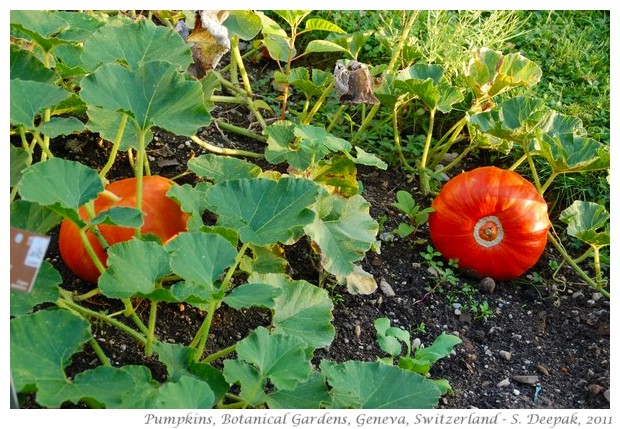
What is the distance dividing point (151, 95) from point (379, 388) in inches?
34.8

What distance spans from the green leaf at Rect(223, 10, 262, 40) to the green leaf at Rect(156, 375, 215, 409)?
1.55 meters

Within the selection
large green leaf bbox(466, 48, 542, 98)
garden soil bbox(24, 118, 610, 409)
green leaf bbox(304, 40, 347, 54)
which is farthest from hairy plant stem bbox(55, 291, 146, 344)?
large green leaf bbox(466, 48, 542, 98)

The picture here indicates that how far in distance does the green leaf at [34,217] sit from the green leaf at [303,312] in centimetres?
51

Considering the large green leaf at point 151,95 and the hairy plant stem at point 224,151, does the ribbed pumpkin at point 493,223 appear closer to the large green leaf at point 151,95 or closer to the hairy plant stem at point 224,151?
the hairy plant stem at point 224,151

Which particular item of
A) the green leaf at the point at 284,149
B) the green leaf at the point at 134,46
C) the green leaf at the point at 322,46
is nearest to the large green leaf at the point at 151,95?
the green leaf at the point at 134,46

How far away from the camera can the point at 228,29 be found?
3.07 metres

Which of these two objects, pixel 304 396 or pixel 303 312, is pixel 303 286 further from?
pixel 304 396

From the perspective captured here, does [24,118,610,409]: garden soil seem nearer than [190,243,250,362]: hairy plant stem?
No

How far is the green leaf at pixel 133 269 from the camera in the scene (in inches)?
75.3

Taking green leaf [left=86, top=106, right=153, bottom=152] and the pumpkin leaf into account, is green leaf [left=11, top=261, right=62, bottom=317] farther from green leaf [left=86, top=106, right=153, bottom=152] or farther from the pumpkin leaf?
green leaf [left=86, top=106, right=153, bottom=152]

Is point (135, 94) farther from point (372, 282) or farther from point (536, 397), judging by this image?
point (536, 397)

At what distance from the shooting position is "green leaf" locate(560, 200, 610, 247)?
277cm
